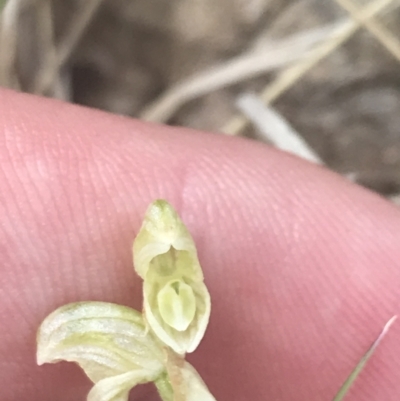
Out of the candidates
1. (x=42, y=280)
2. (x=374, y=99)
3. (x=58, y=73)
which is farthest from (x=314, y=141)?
(x=42, y=280)

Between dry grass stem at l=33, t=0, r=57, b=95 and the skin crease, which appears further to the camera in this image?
dry grass stem at l=33, t=0, r=57, b=95

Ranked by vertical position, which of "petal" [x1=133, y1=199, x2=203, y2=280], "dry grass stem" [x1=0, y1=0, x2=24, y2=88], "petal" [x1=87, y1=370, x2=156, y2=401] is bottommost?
"petal" [x1=87, y1=370, x2=156, y2=401]

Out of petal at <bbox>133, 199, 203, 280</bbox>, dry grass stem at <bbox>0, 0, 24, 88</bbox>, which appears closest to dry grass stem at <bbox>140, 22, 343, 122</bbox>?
dry grass stem at <bbox>0, 0, 24, 88</bbox>

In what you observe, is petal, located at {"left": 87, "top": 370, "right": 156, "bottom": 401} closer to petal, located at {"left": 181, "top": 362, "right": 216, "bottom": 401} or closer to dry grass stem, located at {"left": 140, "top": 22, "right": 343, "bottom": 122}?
petal, located at {"left": 181, "top": 362, "right": 216, "bottom": 401}

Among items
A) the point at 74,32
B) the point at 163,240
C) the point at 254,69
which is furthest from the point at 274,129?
the point at 163,240

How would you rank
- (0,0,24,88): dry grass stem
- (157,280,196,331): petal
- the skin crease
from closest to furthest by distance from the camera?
(157,280,196,331): petal < the skin crease < (0,0,24,88): dry grass stem

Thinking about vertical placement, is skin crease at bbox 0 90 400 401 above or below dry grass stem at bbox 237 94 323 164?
below

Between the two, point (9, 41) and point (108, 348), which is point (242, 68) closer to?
point (9, 41)
